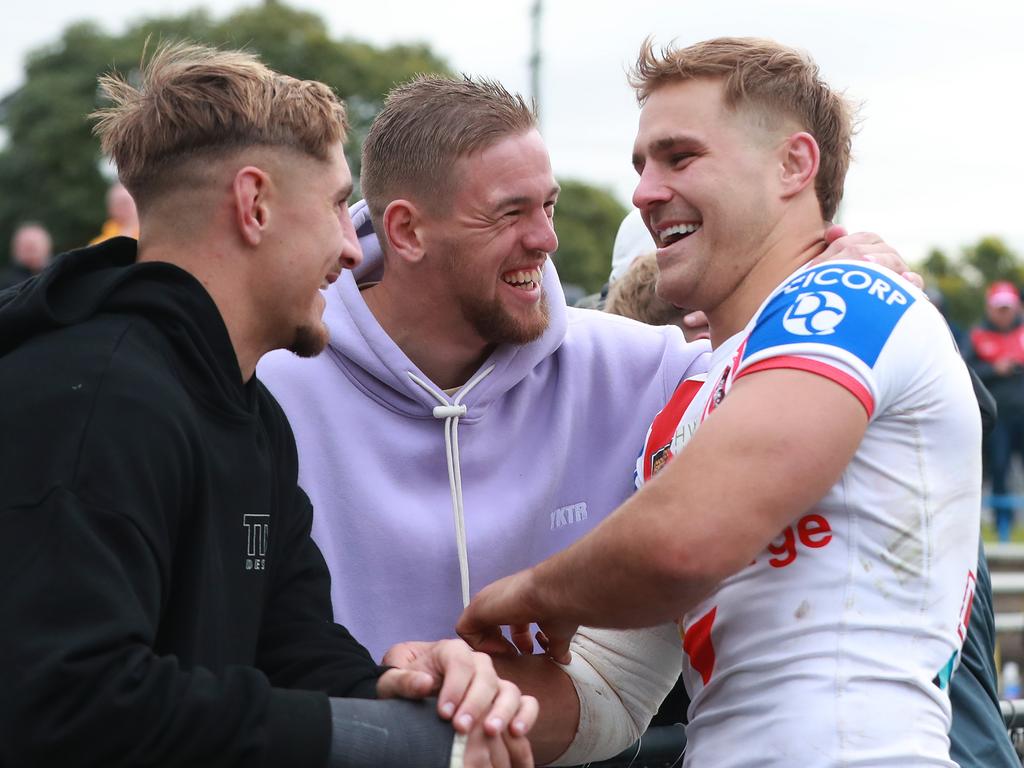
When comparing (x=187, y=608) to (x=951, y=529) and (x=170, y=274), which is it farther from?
(x=951, y=529)

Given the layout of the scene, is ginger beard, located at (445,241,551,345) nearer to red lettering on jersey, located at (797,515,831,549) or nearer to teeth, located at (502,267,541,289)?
teeth, located at (502,267,541,289)

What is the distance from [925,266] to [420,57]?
112 feet

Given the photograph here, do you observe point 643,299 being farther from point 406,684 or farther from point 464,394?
point 406,684

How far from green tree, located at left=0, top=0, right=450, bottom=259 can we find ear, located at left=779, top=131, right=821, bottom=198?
47.3 metres

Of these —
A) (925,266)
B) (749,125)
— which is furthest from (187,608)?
(925,266)

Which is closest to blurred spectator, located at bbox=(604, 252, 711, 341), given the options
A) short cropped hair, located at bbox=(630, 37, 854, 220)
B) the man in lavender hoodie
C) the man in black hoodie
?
the man in lavender hoodie

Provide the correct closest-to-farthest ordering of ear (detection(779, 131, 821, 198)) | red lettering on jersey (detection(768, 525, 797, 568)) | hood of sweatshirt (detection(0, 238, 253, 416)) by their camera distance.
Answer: hood of sweatshirt (detection(0, 238, 253, 416)), red lettering on jersey (detection(768, 525, 797, 568)), ear (detection(779, 131, 821, 198))

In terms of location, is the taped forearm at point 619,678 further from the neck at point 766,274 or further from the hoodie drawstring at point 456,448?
the neck at point 766,274

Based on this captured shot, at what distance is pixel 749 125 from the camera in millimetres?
3283

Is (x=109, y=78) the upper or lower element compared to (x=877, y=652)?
upper

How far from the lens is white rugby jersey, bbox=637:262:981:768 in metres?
2.46

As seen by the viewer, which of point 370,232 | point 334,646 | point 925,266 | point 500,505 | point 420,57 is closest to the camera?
point 334,646

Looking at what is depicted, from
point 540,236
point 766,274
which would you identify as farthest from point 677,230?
point 540,236

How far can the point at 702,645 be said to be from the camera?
2.76 metres
